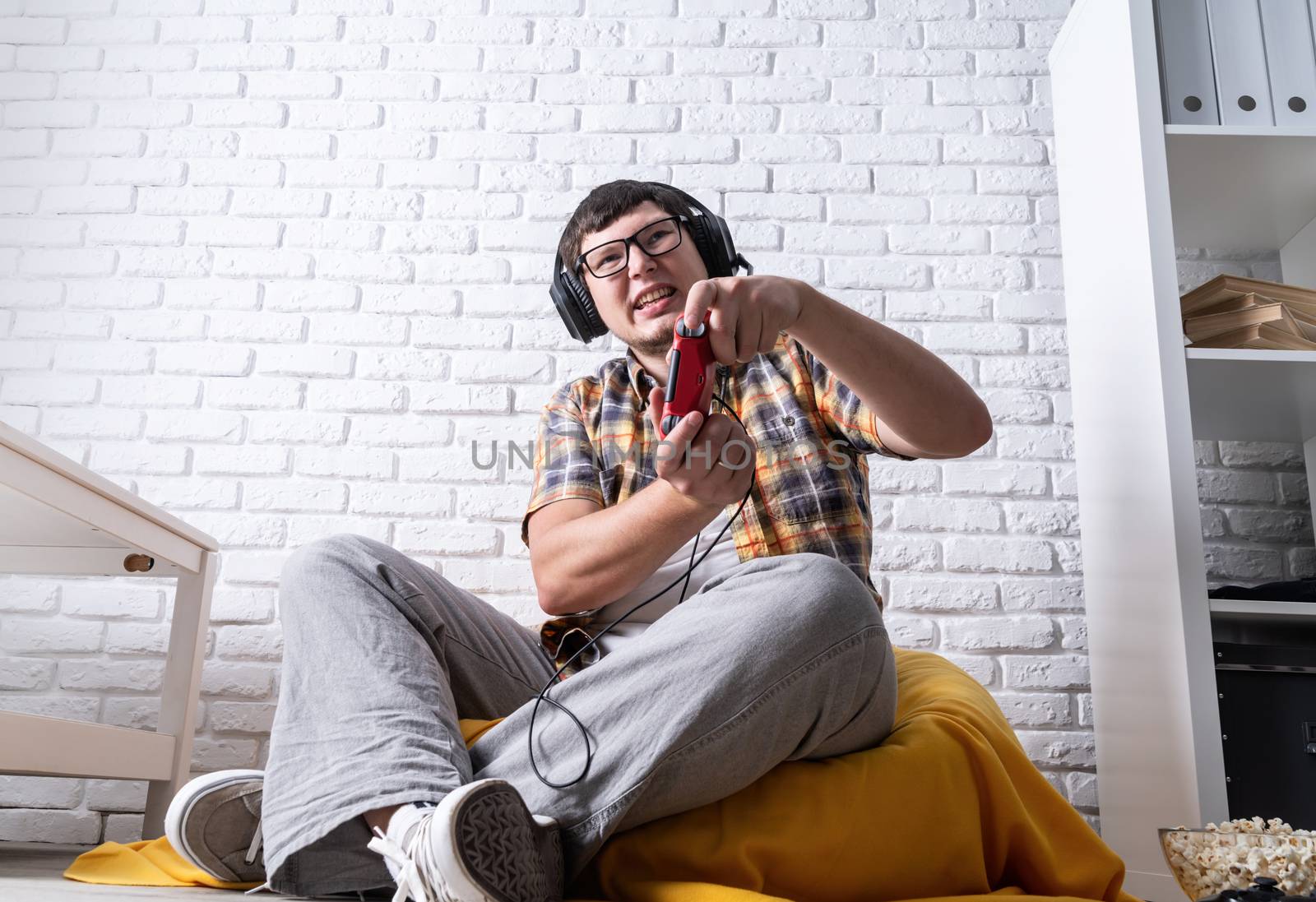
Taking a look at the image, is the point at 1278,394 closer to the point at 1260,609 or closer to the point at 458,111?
the point at 1260,609

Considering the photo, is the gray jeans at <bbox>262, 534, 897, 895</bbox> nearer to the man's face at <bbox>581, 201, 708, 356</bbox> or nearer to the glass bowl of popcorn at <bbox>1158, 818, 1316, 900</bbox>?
the glass bowl of popcorn at <bbox>1158, 818, 1316, 900</bbox>

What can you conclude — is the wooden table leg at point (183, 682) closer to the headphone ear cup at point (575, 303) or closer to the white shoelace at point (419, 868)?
the headphone ear cup at point (575, 303)

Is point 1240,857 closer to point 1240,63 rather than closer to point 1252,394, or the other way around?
point 1252,394

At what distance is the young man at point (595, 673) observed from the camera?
91cm

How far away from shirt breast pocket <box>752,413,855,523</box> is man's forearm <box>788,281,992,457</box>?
16 cm

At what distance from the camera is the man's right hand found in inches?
40.6

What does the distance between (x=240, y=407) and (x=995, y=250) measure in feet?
5.04

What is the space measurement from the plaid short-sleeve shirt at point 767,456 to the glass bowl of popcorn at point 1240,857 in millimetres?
474

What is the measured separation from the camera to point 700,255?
1.53 meters

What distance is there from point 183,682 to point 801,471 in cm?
111

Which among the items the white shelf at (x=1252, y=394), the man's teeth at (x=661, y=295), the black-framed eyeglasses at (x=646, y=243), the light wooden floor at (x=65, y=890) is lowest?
the light wooden floor at (x=65, y=890)

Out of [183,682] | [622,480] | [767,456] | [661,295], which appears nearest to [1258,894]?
[767,456]

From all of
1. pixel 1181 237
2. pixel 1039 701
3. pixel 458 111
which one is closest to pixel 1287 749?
pixel 1039 701

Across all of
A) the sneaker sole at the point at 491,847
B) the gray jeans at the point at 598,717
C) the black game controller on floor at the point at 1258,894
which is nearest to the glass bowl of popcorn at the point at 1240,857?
the black game controller on floor at the point at 1258,894
